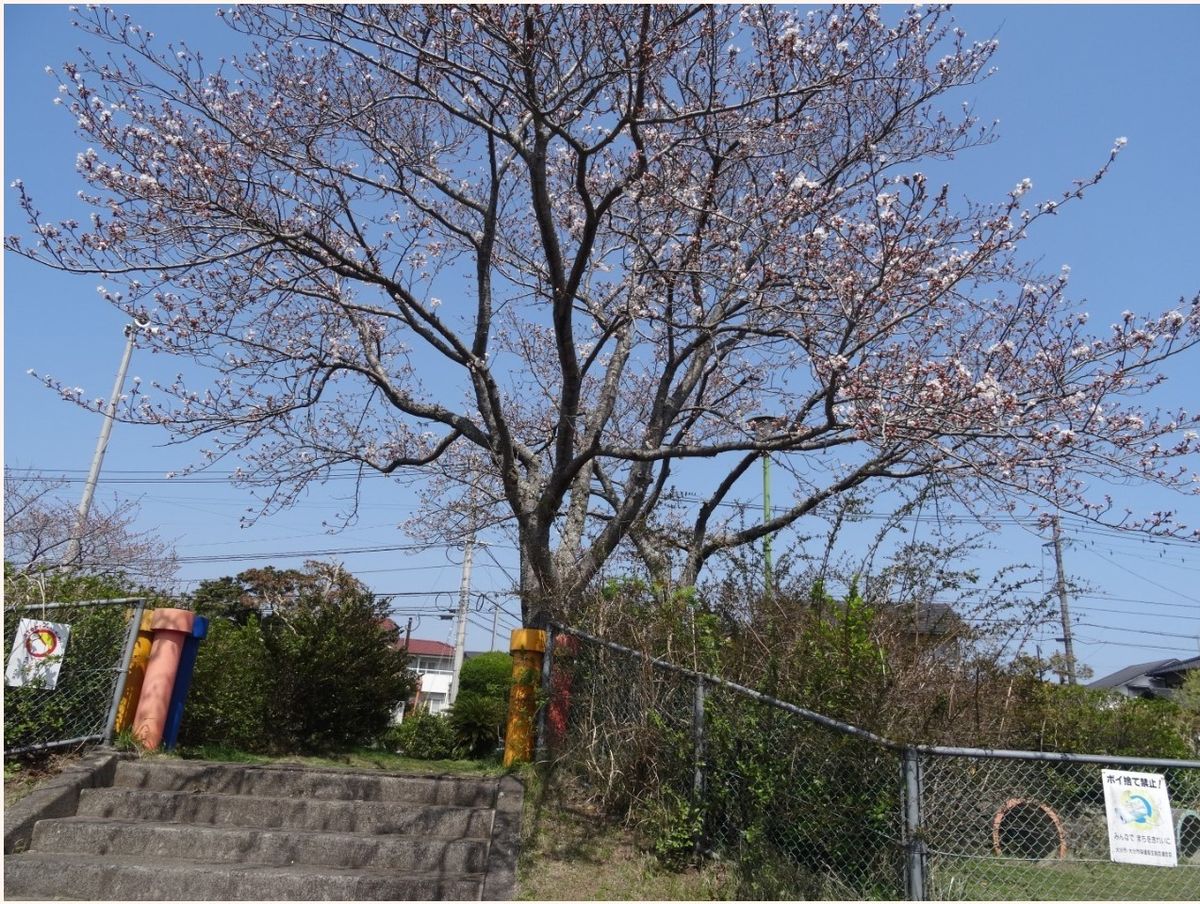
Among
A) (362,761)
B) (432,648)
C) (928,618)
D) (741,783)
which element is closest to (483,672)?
(362,761)

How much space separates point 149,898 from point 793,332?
5.53 metres

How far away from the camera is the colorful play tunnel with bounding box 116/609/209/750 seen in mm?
6379

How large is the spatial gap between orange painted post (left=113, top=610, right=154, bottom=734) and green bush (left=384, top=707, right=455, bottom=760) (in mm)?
→ 2490

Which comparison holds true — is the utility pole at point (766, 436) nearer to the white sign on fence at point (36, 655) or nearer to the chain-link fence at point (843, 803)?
the chain-link fence at point (843, 803)

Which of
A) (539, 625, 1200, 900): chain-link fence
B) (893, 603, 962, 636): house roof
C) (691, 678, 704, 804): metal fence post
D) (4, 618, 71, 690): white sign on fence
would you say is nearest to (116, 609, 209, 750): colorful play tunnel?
(4, 618, 71, 690): white sign on fence

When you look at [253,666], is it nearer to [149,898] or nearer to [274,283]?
[149,898]

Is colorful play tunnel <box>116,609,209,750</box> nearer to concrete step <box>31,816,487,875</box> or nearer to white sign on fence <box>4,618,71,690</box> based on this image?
white sign on fence <box>4,618,71,690</box>

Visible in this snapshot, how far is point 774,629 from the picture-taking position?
5.37m

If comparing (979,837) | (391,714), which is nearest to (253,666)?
(391,714)

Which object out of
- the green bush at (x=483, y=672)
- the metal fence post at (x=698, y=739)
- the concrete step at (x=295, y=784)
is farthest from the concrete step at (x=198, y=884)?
the green bush at (x=483, y=672)

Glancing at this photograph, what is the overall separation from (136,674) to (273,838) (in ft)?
7.33

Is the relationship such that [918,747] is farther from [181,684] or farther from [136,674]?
[136,674]

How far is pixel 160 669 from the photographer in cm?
648

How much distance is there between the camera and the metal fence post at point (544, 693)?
6488 mm
